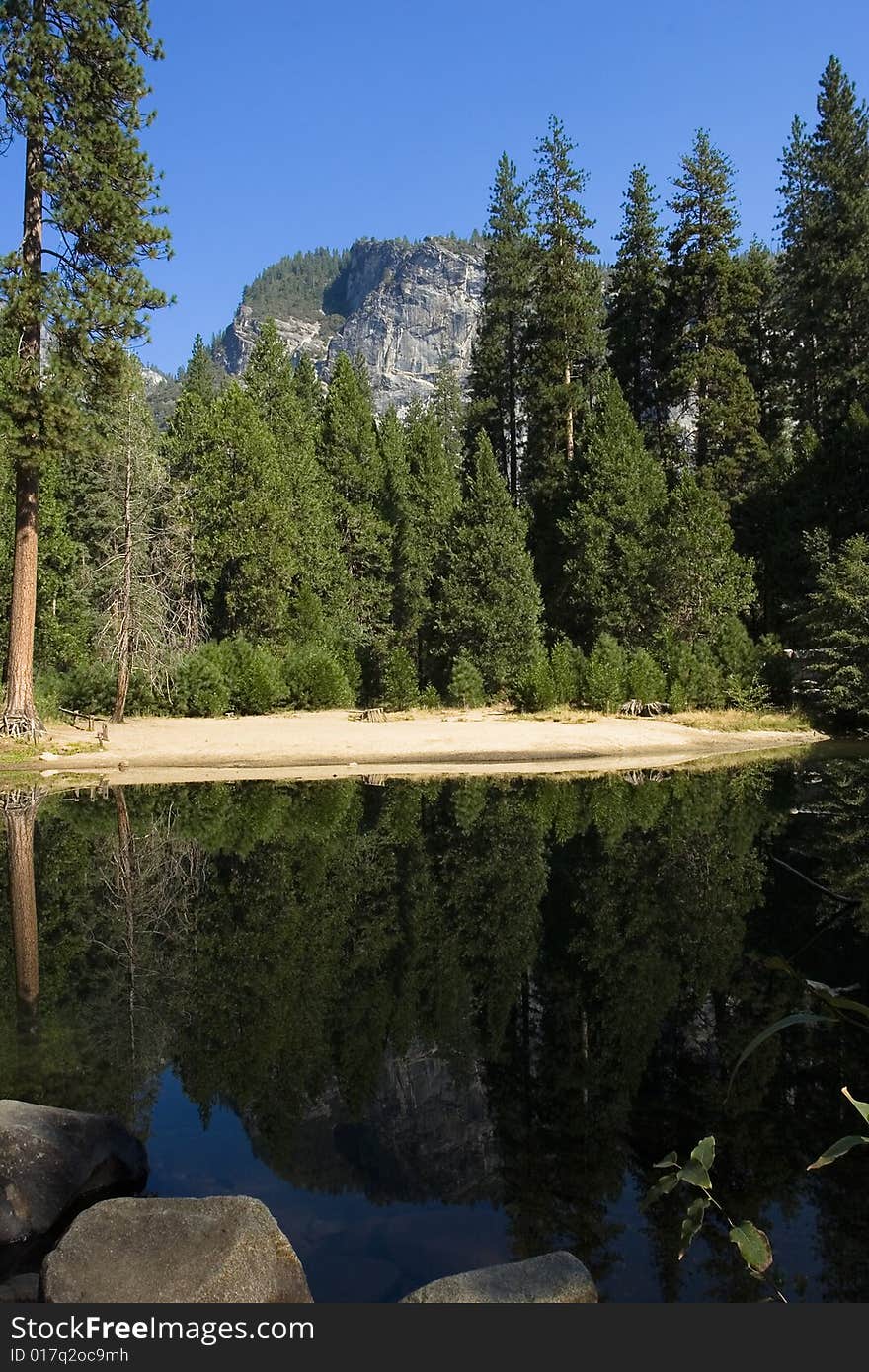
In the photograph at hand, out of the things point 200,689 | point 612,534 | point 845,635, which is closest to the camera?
point 845,635

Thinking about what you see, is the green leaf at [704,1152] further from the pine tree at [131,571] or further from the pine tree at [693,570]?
the pine tree at [693,570]

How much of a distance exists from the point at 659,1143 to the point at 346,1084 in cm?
168

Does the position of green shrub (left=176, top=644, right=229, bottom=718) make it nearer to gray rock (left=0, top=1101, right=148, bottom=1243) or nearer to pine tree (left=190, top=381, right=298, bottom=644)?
pine tree (left=190, top=381, right=298, bottom=644)

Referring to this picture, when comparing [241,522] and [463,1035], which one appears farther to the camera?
[241,522]

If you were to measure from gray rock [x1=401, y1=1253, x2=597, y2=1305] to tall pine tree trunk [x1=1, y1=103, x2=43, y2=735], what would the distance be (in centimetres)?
1911

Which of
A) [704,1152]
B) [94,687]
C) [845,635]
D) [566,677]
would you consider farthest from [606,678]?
[704,1152]

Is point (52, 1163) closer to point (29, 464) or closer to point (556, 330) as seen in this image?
point (29, 464)

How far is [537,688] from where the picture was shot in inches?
1109

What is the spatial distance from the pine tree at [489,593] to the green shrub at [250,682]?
5371mm

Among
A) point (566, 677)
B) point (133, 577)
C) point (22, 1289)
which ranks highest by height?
point (133, 577)

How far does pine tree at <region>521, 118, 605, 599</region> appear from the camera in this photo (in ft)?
139

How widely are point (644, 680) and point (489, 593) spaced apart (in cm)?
565

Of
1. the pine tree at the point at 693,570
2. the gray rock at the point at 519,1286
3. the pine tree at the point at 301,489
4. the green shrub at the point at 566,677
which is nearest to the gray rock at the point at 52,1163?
the gray rock at the point at 519,1286

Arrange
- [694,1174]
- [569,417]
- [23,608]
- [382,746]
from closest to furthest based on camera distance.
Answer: [694,1174] < [23,608] < [382,746] < [569,417]
